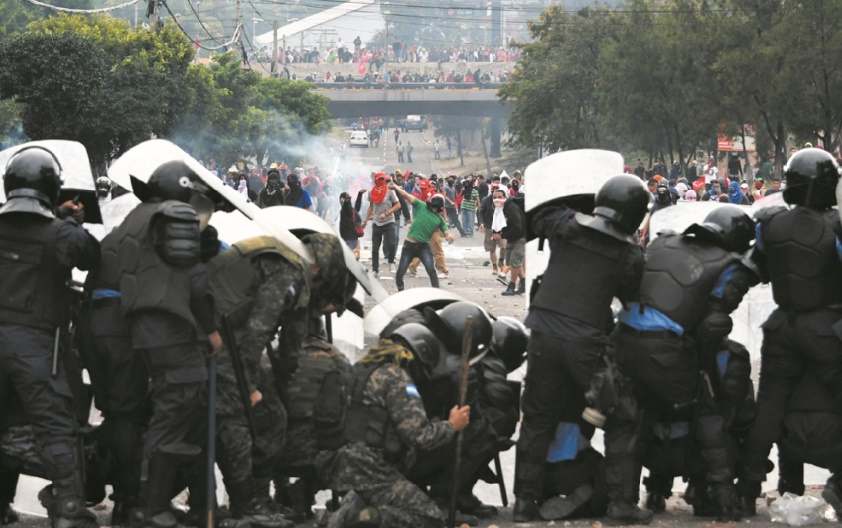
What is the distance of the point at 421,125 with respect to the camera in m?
146

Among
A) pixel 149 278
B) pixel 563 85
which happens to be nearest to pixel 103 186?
pixel 149 278

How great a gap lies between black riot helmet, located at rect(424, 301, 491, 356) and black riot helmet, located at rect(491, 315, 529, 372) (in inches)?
21.2

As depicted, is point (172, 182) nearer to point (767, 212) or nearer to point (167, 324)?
point (167, 324)

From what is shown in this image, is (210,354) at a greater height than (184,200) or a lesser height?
lesser

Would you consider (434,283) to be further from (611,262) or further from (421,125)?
(421,125)

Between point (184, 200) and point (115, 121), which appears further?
point (115, 121)

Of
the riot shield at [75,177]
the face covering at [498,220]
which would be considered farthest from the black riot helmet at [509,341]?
the face covering at [498,220]

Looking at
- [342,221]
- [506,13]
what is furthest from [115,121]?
[506,13]

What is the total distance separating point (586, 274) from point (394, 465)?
52.0 inches

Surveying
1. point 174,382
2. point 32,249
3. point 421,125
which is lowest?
point 421,125

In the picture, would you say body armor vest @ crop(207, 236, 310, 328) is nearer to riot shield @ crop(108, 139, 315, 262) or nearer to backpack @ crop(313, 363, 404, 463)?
riot shield @ crop(108, 139, 315, 262)

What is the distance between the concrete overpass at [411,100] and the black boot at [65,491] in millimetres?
94319

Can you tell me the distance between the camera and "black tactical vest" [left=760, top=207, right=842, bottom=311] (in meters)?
7.30

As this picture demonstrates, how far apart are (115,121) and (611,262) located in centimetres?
2395
